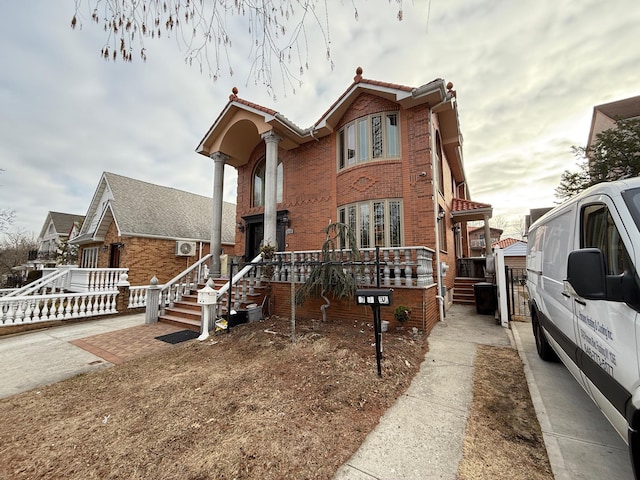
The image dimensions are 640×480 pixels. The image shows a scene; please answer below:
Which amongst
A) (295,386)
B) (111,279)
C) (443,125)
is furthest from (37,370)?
(443,125)

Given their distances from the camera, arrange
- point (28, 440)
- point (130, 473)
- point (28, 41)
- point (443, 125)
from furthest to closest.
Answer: point (443, 125), point (28, 440), point (28, 41), point (130, 473)

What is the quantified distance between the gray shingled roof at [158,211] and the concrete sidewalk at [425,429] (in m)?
15.3

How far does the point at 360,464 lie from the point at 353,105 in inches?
393

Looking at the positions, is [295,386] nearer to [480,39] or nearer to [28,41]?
[28,41]

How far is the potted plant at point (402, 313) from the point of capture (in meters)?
5.84

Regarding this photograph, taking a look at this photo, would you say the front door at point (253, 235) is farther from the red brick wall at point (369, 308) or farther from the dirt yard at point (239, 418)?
the dirt yard at point (239, 418)

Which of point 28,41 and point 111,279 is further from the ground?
point 28,41

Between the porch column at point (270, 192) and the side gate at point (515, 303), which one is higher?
the porch column at point (270, 192)

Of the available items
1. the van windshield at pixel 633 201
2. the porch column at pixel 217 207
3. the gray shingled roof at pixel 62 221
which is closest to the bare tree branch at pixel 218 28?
the van windshield at pixel 633 201

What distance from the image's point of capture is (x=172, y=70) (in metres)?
2.80

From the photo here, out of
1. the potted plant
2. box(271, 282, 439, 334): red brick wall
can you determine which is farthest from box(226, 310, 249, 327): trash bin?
the potted plant

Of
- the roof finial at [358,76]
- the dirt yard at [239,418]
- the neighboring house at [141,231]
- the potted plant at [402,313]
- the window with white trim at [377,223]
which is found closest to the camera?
the dirt yard at [239,418]

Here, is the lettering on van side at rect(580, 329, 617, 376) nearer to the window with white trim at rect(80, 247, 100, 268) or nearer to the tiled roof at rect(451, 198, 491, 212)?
the tiled roof at rect(451, 198, 491, 212)

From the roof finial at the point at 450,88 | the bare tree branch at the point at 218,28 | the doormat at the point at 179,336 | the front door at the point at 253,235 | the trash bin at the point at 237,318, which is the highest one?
the roof finial at the point at 450,88
